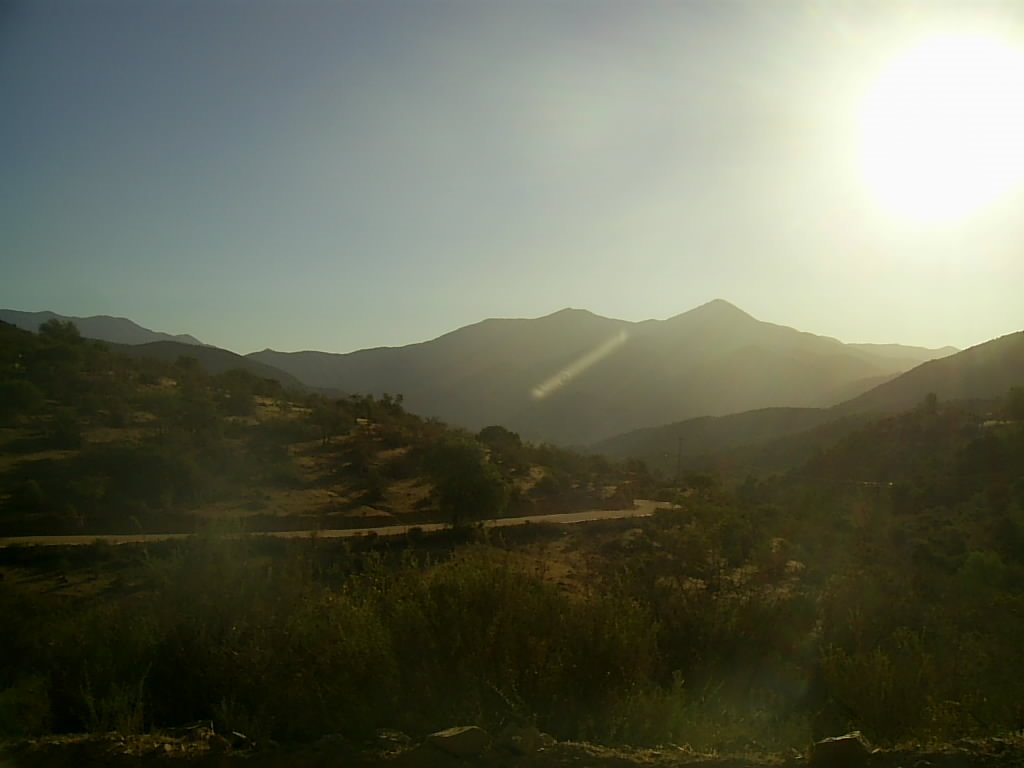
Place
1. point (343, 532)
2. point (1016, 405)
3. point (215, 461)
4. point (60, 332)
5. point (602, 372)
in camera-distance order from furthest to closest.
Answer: point (602, 372), point (60, 332), point (1016, 405), point (215, 461), point (343, 532)

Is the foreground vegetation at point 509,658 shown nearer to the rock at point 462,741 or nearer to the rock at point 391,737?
the rock at point 391,737

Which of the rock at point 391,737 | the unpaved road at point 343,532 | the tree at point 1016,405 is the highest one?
the tree at point 1016,405

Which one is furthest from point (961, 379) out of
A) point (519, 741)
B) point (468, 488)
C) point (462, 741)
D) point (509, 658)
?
point (462, 741)

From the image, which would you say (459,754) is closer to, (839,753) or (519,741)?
(519,741)

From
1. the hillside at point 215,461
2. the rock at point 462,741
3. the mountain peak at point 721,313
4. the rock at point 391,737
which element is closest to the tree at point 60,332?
the hillside at point 215,461

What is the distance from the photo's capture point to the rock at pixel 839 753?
6.01m

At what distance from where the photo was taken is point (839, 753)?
238 inches

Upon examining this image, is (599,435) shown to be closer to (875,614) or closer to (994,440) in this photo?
(994,440)

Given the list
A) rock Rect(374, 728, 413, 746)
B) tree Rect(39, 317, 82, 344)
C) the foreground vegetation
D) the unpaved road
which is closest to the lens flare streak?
tree Rect(39, 317, 82, 344)

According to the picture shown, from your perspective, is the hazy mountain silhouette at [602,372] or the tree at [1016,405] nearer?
the tree at [1016,405]

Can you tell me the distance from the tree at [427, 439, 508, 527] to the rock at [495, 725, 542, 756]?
31.4 m

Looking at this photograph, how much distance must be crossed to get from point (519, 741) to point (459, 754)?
46cm

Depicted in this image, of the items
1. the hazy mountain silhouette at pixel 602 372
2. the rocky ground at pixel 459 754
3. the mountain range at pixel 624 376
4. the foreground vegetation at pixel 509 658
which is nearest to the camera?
the rocky ground at pixel 459 754

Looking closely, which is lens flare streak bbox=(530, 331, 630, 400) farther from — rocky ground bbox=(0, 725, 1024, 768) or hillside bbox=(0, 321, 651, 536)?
rocky ground bbox=(0, 725, 1024, 768)
